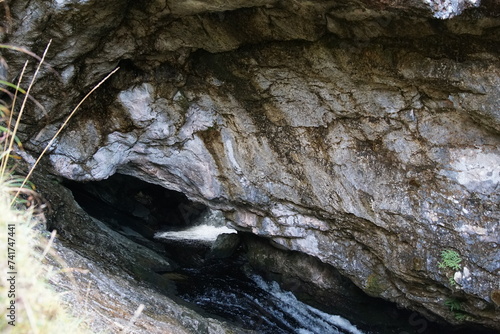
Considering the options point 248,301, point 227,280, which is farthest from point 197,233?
point 248,301

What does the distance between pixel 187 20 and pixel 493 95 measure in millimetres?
4095

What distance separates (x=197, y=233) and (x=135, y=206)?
6.06ft

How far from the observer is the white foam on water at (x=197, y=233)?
11.6 metres

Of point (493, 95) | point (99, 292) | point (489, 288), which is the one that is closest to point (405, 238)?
point (489, 288)

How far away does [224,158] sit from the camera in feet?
26.2

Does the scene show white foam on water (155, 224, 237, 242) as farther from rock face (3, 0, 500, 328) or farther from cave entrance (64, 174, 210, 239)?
rock face (3, 0, 500, 328)

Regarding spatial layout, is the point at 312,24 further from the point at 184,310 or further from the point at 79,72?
the point at 184,310

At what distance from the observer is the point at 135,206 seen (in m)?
12.3

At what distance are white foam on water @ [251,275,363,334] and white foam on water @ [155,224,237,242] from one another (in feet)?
8.26

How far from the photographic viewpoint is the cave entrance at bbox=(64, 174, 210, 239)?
1050 cm

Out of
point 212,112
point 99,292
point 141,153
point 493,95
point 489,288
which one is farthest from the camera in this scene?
point 141,153

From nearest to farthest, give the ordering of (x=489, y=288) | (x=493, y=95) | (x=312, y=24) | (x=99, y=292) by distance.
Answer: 1. (x=99, y=292)
2. (x=493, y=95)
3. (x=312, y=24)
4. (x=489, y=288)

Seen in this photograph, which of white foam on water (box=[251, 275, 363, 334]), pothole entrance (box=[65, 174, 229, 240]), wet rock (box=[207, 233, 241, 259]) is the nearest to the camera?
white foam on water (box=[251, 275, 363, 334])

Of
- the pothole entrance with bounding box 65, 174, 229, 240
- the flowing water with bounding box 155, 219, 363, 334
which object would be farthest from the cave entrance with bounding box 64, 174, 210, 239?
the flowing water with bounding box 155, 219, 363, 334
